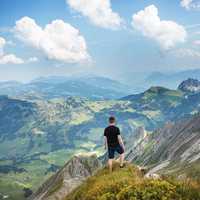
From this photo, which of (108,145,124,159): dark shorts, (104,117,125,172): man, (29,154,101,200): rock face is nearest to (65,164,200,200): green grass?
(104,117,125,172): man

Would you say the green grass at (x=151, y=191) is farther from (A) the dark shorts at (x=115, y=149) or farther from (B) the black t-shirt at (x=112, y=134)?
(A) the dark shorts at (x=115, y=149)

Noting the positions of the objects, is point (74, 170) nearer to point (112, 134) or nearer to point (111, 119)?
point (112, 134)

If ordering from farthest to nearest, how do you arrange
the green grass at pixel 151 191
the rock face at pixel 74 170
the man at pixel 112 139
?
the rock face at pixel 74 170 → the man at pixel 112 139 → the green grass at pixel 151 191

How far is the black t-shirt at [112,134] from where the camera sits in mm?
30250

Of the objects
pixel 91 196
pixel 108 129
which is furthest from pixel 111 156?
pixel 91 196

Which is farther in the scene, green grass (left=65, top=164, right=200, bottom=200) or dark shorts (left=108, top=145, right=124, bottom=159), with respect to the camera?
dark shorts (left=108, top=145, right=124, bottom=159)

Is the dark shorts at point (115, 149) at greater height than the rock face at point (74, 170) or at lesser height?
greater

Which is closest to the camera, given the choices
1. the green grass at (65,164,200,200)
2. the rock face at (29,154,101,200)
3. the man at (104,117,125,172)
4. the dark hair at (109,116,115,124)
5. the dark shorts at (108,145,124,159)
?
the green grass at (65,164,200,200)

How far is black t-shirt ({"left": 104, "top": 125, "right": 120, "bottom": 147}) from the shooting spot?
30250mm

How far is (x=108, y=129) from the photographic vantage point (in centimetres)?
3047

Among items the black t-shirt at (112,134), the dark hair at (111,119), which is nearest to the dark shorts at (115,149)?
the black t-shirt at (112,134)

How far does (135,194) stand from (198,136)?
554 feet

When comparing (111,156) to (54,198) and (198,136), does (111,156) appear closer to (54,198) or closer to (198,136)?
(54,198)

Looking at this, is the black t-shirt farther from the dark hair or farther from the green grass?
the green grass
